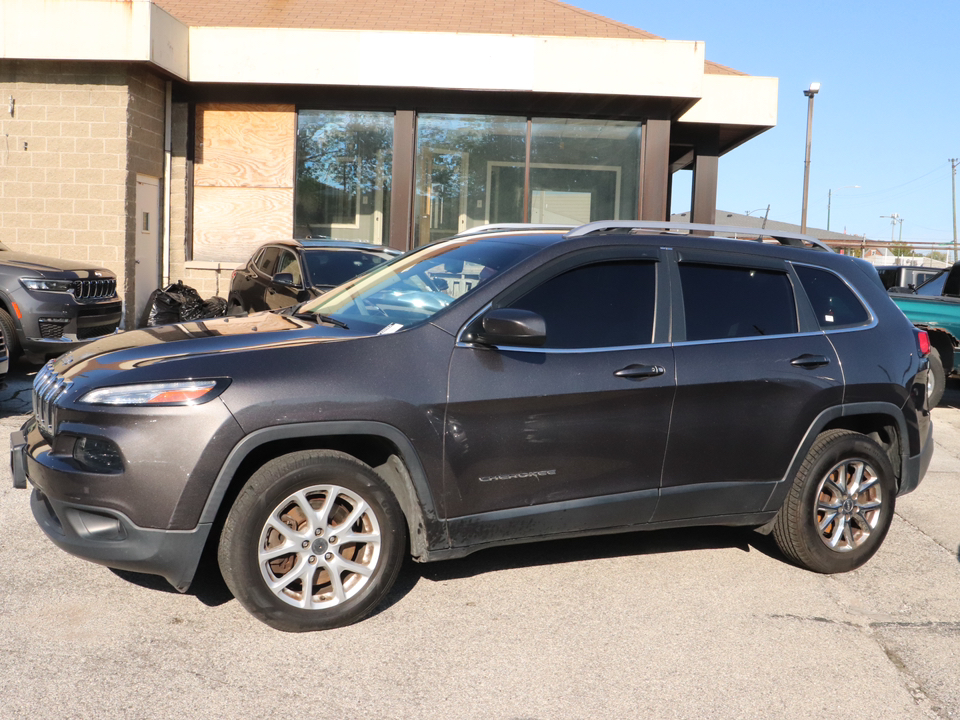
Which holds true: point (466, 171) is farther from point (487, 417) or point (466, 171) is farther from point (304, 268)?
point (487, 417)

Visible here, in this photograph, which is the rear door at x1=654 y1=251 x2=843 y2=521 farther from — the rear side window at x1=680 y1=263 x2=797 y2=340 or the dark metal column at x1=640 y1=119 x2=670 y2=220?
the dark metal column at x1=640 y1=119 x2=670 y2=220

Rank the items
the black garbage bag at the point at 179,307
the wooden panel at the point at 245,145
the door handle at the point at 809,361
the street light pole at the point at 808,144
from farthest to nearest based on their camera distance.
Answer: the street light pole at the point at 808,144 → the wooden panel at the point at 245,145 → the black garbage bag at the point at 179,307 → the door handle at the point at 809,361

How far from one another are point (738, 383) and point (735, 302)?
45 cm

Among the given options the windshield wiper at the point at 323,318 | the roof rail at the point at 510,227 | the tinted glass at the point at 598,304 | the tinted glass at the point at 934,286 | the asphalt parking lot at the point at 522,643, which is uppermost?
the roof rail at the point at 510,227

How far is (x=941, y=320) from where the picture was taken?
37.0 feet

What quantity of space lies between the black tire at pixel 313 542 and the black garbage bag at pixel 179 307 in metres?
10.7

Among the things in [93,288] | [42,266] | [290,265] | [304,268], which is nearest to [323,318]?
[304,268]

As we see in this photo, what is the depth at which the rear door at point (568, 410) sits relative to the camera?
419 centimetres

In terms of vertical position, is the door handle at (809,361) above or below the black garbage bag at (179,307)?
above

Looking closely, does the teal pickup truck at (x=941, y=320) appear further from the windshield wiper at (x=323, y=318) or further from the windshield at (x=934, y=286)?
the windshield wiper at (x=323, y=318)

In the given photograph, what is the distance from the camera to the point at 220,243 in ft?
55.3

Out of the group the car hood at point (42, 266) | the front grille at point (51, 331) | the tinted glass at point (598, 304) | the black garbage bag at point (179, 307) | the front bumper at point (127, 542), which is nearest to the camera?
the front bumper at point (127, 542)

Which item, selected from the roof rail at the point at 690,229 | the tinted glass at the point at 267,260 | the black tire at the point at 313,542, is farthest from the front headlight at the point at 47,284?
the black tire at the point at 313,542

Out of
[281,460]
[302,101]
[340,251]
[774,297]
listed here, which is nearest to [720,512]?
[774,297]
